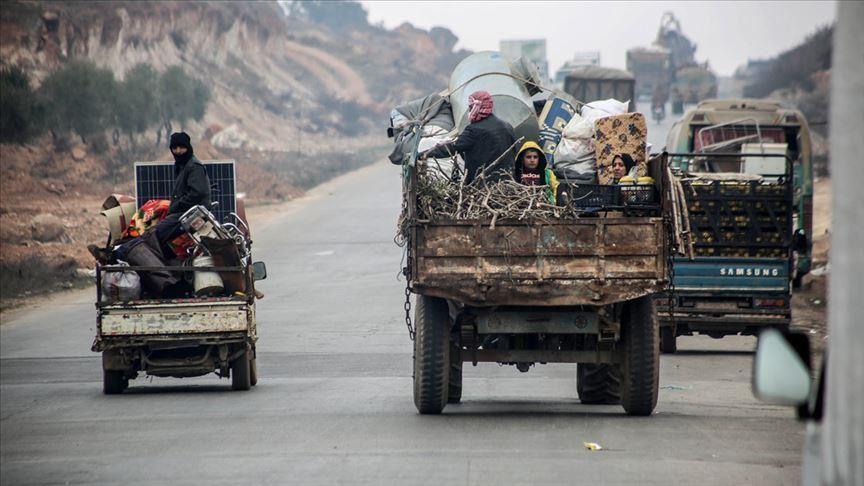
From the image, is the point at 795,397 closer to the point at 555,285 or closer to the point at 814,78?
the point at 555,285

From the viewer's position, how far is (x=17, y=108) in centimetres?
4034

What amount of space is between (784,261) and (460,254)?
6.83 m

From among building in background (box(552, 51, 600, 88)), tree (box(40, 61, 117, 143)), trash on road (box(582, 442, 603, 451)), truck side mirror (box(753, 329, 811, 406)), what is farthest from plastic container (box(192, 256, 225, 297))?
building in background (box(552, 51, 600, 88))

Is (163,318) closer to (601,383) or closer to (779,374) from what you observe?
(601,383)

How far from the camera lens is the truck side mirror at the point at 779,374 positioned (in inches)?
146

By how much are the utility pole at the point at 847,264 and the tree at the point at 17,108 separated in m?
39.4

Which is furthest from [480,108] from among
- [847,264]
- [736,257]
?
[847,264]

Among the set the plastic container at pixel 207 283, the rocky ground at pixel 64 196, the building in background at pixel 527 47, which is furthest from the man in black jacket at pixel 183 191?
the building in background at pixel 527 47

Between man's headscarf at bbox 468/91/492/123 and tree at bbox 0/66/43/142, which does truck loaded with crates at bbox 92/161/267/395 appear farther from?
tree at bbox 0/66/43/142

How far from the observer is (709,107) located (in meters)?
22.1

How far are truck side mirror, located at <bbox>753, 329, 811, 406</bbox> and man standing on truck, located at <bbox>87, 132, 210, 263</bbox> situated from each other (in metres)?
9.20

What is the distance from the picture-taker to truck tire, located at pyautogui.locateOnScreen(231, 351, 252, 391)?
12258 mm

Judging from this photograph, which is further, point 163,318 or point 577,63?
point 577,63

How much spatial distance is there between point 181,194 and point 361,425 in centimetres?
374
